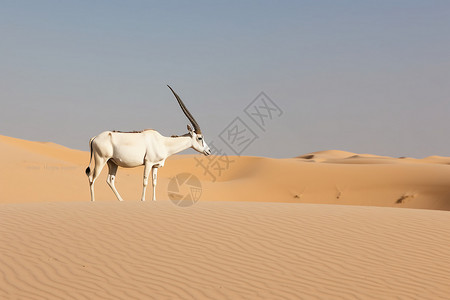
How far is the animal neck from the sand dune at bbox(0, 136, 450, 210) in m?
12.7

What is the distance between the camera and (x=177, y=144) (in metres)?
16.0

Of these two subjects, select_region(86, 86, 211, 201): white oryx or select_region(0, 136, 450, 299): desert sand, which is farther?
select_region(86, 86, 211, 201): white oryx

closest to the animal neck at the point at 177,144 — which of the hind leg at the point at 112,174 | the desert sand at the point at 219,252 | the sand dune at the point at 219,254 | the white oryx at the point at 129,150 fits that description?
the white oryx at the point at 129,150

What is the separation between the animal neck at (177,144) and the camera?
15852mm

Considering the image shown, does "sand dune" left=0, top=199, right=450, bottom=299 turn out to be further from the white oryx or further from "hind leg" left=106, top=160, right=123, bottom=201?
"hind leg" left=106, top=160, right=123, bottom=201

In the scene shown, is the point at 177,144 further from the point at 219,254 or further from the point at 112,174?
the point at 219,254

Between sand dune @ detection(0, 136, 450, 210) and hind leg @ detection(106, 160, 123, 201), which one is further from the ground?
hind leg @ detection(106, 160, 123, 201)

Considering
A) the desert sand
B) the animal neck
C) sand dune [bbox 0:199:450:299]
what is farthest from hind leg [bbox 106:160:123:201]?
sand dune [bbox 0:199:450:299]

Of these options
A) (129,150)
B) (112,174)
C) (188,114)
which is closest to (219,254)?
Answer: (129,150)

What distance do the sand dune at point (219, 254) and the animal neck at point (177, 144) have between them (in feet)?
13.3

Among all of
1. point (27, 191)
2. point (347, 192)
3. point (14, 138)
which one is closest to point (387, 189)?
point (347, 192)

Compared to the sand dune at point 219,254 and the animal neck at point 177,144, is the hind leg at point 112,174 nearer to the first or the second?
the animal neck at point 177,144

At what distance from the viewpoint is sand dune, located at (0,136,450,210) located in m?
28.0

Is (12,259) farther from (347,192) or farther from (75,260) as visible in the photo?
(347,192)
